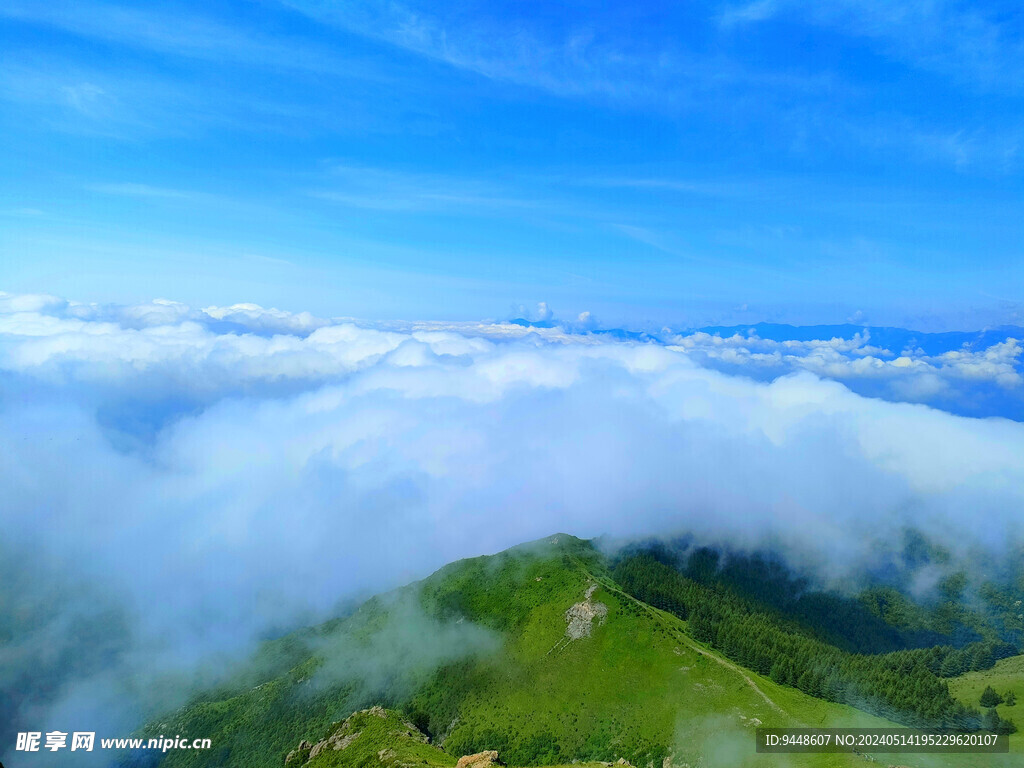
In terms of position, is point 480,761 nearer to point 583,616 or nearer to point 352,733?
point 352,733

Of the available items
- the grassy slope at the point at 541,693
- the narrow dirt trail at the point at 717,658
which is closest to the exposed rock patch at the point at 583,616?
the grassy slope at the point at 541,693

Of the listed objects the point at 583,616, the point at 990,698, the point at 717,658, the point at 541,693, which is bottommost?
the point at 541,693

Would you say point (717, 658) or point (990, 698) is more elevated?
point (990, 698)

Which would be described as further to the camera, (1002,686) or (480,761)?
Result: (1002,686)

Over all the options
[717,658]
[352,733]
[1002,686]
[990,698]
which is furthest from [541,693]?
[1002,686]

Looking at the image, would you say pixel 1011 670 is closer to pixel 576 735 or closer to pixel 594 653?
pixel 594 653

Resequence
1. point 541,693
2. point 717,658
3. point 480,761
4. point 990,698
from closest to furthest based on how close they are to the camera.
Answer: point 480,761, point 990,698, point 717,658, point 541,693
